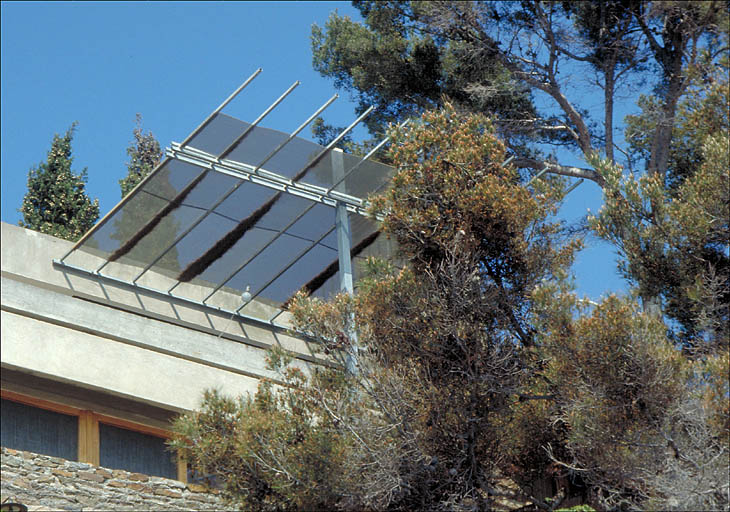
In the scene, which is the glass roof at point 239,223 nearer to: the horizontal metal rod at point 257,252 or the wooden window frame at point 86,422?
the horizontal metal rod at point 257,252

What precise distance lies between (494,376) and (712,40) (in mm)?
8535

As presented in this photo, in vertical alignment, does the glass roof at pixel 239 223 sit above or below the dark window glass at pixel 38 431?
above

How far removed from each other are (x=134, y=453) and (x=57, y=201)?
490 inches

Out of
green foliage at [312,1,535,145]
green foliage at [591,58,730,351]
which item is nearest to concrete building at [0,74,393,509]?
green foliage at [591,58,730,351]

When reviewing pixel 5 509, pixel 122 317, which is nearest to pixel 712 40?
pixel 122 317

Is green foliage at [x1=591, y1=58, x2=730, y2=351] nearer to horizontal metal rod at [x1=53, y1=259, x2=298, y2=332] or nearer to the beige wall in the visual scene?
horizontal metal rod at [x1=53, y1=259, x2=298, y2=332]

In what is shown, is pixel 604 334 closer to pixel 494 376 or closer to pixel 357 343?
pixel 494 376

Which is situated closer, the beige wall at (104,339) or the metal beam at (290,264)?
the beige wall at (104,339)

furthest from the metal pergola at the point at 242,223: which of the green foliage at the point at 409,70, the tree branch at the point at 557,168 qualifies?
the green foliage at the point at 409,70

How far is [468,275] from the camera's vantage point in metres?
11.9

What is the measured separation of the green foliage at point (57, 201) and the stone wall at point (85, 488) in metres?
12.0

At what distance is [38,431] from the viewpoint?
12.7 meters

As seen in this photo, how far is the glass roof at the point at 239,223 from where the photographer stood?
14.0m

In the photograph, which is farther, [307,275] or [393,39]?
[393,39]
